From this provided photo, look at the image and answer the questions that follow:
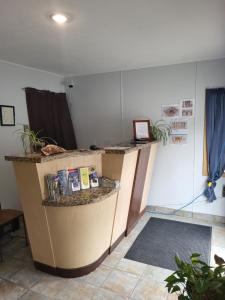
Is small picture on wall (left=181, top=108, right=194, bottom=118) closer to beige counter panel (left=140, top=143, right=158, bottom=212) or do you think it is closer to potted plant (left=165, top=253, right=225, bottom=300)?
beige counter panel (left=140, top=143, right=158, bottom=212)

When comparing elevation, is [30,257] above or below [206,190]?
below

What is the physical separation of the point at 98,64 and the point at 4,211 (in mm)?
2487

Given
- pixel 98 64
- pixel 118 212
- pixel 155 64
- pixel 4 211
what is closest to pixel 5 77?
pixel 98 64

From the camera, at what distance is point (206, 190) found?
3527 mm

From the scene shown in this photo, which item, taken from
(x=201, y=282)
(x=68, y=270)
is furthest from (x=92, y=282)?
(x=201, y=282)

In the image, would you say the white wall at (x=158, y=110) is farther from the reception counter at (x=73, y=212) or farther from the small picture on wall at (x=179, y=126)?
the reception counter at (x=73, y=212)

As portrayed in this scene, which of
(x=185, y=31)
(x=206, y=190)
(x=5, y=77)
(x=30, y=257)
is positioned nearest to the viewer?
(x=185, y=31)

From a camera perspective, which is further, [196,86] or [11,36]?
[196,86]

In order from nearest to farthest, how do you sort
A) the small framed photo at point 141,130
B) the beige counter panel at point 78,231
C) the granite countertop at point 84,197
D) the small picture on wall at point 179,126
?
the granite countertop at point 84,197 → the beige counter panel at point 78,231 → the small framed photo at point 141,130 → the small picture on wall at point 179,126

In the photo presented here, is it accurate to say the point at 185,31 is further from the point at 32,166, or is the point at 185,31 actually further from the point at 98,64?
the point at 32,166

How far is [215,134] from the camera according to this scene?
3.34 metres

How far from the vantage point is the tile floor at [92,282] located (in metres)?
2.09

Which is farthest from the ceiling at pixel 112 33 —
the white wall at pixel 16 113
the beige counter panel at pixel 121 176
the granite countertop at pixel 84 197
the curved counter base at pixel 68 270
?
the curved counter base at pixel 68 270

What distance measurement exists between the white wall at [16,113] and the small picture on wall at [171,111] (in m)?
2.17
